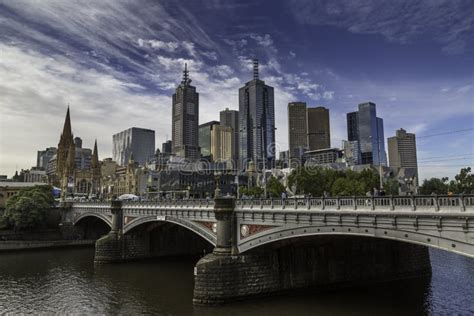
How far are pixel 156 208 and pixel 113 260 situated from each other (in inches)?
487

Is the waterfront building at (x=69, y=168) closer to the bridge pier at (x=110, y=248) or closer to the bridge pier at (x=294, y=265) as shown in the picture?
the bridge pier at (x=110, y=248)

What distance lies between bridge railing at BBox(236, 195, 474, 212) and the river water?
8.65 meters

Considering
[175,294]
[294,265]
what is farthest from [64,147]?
[294,265]

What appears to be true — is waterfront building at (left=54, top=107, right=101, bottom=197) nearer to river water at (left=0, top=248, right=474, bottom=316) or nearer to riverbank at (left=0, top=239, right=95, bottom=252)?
riverbank at (left=0, top=239, right=95, bottom=252)

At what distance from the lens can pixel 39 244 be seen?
76812 mm

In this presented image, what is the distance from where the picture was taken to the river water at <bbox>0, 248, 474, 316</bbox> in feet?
107

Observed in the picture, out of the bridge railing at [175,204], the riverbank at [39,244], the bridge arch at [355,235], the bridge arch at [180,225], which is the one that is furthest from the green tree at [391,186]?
the riverbank at [39,244]

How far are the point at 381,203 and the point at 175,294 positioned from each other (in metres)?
23.2

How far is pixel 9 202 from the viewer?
87625 millimetres

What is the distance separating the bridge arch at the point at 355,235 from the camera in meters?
21.4

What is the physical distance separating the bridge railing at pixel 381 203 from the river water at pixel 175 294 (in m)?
8.65

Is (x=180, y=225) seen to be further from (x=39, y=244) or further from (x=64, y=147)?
(x=64, y=147)

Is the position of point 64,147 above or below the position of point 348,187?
above

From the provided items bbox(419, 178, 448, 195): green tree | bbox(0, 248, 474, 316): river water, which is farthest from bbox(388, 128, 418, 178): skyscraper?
bbox(0, 248, 474, 316): river water
